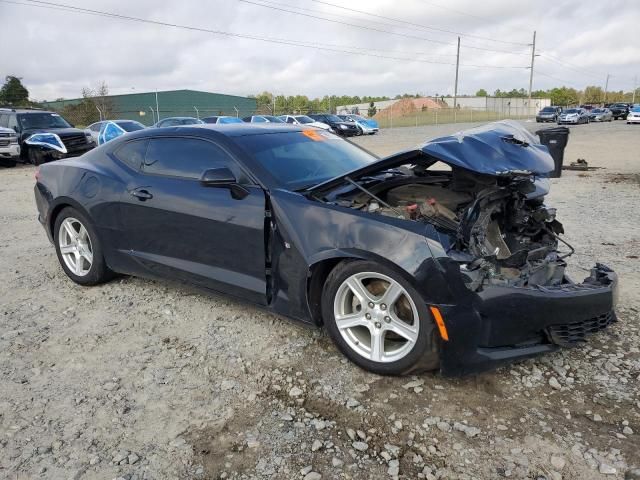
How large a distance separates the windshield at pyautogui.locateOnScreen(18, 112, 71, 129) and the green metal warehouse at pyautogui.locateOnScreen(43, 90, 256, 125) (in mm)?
16273

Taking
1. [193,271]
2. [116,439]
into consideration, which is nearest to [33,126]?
[193,271]

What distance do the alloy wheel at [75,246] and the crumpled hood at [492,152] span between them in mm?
3163

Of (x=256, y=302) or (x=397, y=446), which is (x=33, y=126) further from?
(x=397, y=446)

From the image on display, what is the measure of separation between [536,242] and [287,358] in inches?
79.6

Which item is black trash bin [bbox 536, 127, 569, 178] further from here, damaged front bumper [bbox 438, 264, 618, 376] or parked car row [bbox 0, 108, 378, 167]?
parked car row [bbox 0, 108, 378, 167]

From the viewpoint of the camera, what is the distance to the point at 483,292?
8.84 ft

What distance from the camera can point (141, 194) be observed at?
3996 mm

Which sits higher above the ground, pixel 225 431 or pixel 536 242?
pixel 536 242

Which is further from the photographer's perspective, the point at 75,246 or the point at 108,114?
the point at 108,114

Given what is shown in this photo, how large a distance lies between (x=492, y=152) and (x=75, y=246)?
12.0 ft

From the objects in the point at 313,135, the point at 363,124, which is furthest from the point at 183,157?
the point at 363,124

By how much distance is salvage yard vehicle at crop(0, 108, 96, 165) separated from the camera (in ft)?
52.4

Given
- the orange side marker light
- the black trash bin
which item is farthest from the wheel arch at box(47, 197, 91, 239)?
the black trash bin

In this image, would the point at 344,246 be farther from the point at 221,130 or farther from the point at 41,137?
the point at 41,137
